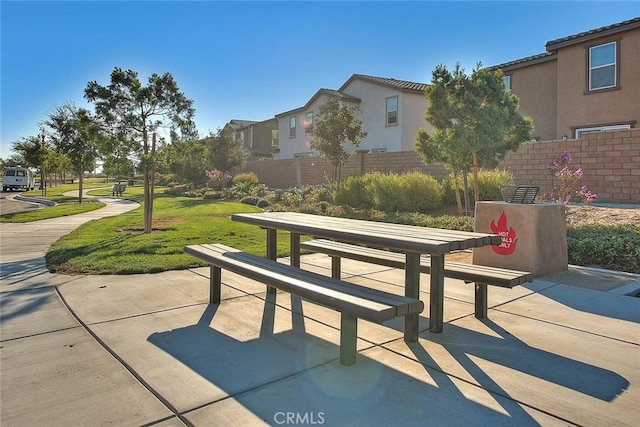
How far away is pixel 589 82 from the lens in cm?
1645

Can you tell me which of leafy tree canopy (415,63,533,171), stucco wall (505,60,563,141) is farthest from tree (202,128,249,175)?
leafy tree canopy (415,63,533,171)

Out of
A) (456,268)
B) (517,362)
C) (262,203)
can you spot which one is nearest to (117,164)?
→ (456,268)

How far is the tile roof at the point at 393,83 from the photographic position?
24.4 m

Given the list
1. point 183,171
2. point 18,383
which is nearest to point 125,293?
point 18,383

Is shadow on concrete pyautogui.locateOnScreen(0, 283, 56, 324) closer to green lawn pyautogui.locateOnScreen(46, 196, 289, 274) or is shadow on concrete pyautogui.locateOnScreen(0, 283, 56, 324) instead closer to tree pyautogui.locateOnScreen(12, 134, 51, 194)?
green lawn pyautogui.locateOnScreen(46, 196, 289, 274)

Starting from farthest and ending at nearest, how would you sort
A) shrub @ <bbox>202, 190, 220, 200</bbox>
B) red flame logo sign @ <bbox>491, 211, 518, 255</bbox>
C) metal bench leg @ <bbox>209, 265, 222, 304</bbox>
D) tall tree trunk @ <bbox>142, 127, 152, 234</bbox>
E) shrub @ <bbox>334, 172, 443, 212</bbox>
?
shrub @ <bbox>202, 190, 220, 200</bbox>
shrub @ <bbox>334, 172, 443, 212</bbox>
tall tree trunk @ <bbox>142, 127, 152, 234</bbox>
red flame logo sign @ <bbox>491, 211, 518, 255</bbox>
metal bench leg @ <bbox>209, 265, 222, 304</bbox>

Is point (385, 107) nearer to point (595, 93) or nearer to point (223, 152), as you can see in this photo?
point (223, 152)

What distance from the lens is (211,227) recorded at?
10.5m

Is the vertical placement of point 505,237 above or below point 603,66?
below

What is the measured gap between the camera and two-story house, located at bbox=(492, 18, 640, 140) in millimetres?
15289

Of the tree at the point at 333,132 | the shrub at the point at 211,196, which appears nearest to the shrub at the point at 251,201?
the tree at the point at 333,132

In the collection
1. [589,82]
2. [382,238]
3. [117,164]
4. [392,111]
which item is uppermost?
[392,111]

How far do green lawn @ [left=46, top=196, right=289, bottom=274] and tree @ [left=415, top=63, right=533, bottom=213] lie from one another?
15.7ft

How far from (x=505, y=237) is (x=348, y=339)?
4078mm
